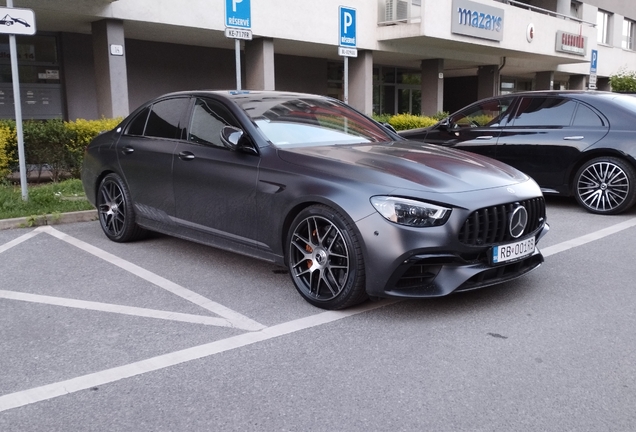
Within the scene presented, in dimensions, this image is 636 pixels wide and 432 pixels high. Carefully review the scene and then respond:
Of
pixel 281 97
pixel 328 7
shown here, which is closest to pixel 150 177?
pixel 281 97

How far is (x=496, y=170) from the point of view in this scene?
4988 mm

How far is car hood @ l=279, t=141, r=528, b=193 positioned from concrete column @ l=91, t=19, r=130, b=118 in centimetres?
1010

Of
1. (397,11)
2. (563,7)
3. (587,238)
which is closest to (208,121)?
(587,238)

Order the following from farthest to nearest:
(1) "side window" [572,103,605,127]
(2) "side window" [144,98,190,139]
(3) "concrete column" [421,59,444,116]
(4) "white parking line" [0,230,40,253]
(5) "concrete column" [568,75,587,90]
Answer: (5) "concrete column" [568,75,587,90], (3) "concrete column" [421,59,444,116], (1) "side window" [572,103,605,127], (4) "white parking line" [0,230,40,253], (2) "side window" [144,98,190,139]

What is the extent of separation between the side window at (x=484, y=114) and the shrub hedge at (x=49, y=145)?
580cm

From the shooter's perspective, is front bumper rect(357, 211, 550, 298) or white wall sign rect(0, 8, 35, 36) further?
white wall sign rect(0, 8, 35, 36)

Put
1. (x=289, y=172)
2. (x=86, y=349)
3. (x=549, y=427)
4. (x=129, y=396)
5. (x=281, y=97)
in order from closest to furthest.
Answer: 1. (x=549, y=427)
2. (x=129, y=396)
3. (x=86, y=349)
4. (x=289, y=172)
5. (x=281, y=97)

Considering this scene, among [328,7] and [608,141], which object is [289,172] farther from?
[328,7]

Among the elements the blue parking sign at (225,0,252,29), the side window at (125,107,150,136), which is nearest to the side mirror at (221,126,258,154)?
the side window at (125,107,150,136)

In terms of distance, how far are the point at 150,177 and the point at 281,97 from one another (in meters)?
1.45

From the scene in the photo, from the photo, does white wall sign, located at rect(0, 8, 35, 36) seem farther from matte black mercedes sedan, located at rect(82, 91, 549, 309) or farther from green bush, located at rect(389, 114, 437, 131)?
green bush, located at rect(389, 114, 437, 131)

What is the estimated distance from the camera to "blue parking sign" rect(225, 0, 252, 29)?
337 inches

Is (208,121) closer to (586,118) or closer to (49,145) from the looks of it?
(586,118)

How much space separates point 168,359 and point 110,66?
11.6 meters
